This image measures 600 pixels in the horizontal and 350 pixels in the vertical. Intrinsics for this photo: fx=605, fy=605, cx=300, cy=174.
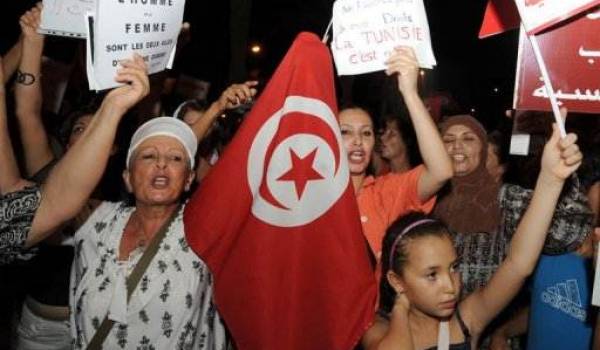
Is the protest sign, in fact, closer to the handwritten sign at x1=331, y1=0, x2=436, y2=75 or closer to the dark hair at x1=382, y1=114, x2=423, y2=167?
the handwritten sign at x1=331, y1=0, x2=436, y2=75

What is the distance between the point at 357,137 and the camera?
10.6ft

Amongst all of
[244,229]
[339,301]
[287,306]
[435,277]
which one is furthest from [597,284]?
[244,229]

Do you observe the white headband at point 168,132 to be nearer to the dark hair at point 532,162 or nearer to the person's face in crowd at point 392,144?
the dark hair at point 532,162

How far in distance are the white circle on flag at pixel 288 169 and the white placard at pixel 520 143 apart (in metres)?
0.86

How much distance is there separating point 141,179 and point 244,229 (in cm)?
54

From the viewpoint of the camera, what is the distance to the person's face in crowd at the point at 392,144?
4.94 m

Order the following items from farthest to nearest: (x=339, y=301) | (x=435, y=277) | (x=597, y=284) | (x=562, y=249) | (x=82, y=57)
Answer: (x=82, y=57), (x=562, y=249), (x=339, y=301), (x=435, y=277), (x=597, y=284)

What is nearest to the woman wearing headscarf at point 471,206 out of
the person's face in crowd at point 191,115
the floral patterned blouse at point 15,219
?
the person's face in crowd at point 191,115

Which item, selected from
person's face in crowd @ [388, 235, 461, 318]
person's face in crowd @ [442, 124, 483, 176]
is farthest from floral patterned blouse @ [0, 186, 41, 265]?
person's face in crowd @ [442, 124, 483, 176]

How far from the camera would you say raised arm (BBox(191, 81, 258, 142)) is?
3.82 meters

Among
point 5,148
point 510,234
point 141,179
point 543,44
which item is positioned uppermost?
point 543,44

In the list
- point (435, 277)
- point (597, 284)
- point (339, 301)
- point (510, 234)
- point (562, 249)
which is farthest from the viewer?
point (510, 234)

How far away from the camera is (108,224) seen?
2857 mm

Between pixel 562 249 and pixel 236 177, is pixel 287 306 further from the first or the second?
pixel 562 249
